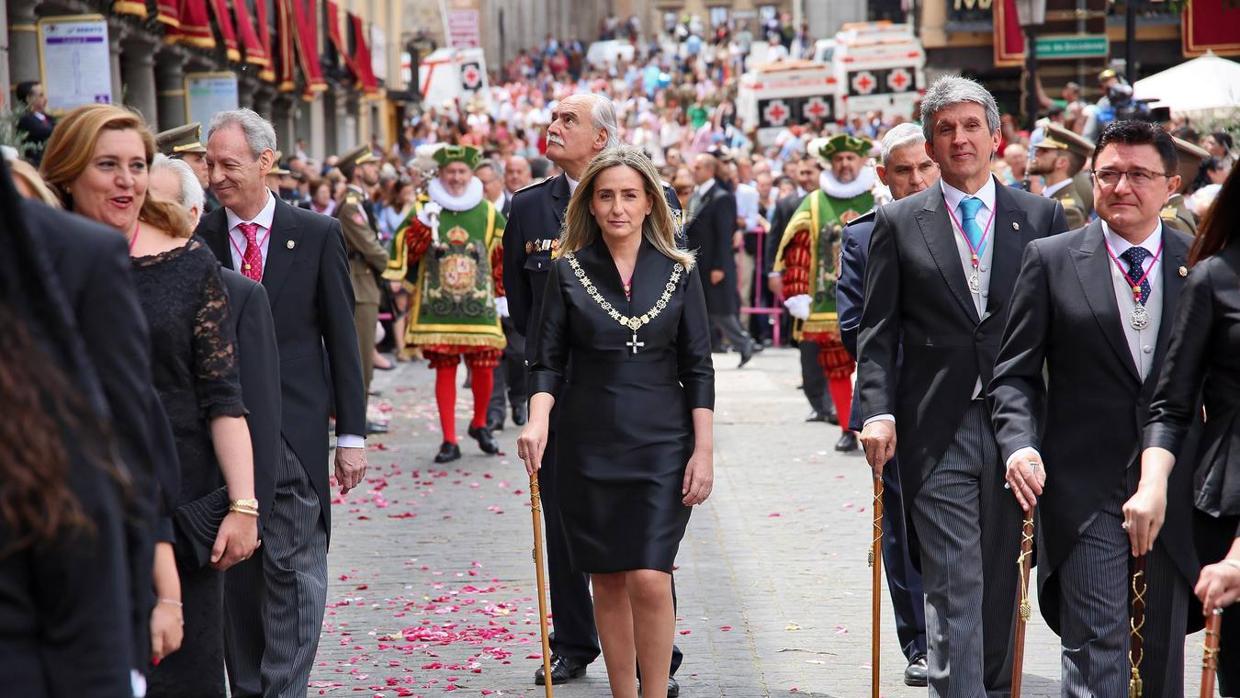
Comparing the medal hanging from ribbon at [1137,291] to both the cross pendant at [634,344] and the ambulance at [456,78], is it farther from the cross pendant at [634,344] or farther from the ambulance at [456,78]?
the ambulance at [456,78]

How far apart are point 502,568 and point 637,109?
42.6 meters

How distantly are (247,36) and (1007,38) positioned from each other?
13.2 metres

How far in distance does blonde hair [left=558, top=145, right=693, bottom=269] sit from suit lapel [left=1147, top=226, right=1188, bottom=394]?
1.48 metres

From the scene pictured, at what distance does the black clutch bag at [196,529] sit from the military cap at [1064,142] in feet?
24.4

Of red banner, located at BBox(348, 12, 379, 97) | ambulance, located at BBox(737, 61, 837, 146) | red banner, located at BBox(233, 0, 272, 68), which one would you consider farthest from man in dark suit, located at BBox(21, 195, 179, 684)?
red banner, located at BBox(348, 12, 379, 97)

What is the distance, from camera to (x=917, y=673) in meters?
6.69

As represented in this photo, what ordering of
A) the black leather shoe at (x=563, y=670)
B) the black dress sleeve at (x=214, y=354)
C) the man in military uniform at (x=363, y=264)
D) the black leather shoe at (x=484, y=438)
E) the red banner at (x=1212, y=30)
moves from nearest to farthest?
the black dress sleeve at (x=214, y=354) → the black leather shoe at (x=563, y=670) → the black leather shoe at (x=484, y=438) → the man in military uniform at (x=363, y=264) → the red banner at (x=1212, y=30)

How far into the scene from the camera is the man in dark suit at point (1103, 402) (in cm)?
501

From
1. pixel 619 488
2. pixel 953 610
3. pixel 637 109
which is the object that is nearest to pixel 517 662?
pixel 619 488

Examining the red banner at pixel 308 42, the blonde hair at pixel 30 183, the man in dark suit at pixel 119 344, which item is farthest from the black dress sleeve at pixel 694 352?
the red banner at pixel 308 42

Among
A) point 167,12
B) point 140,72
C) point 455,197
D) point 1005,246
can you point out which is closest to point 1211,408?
point 1005,246

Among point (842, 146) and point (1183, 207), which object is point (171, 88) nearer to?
point (842, 146)

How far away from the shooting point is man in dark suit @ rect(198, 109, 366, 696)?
5.58 meters

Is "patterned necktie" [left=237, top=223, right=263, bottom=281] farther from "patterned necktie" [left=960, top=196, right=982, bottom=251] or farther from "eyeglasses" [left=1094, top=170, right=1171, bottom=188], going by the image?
"eyeglasses" [left=1094, top=170, right=1171, bottom=188]
